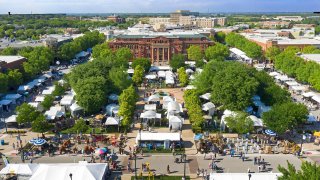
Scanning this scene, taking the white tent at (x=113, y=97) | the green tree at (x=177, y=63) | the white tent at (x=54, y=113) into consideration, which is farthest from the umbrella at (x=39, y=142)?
the green tree at (x=177, y=63)

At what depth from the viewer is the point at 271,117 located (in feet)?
128

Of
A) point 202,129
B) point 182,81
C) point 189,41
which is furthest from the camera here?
point 189,41

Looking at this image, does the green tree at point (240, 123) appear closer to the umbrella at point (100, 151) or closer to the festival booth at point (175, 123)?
the festival booth at point (175, 123)

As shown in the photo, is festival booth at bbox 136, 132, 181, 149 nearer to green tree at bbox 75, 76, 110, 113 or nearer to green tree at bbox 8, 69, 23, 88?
green tree at bbox 75, 76, 110, 113

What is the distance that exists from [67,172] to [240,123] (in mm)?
20533

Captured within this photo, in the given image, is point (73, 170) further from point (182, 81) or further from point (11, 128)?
point (182, 81)

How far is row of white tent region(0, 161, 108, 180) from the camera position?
1069 inches

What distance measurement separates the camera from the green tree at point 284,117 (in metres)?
37.9

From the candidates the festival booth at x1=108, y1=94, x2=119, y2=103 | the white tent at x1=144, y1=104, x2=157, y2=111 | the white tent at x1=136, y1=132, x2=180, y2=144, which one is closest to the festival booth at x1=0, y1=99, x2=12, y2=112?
the festival booth at x1=108, y1=94, x2=119, y2=103

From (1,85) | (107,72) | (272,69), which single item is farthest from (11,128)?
(272,69)

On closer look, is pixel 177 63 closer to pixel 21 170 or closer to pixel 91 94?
pixel 91 94

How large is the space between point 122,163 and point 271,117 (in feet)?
58.5

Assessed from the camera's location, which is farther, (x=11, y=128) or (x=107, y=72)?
(x=107, y=72)

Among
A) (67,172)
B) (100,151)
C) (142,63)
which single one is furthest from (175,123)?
(142,63)
